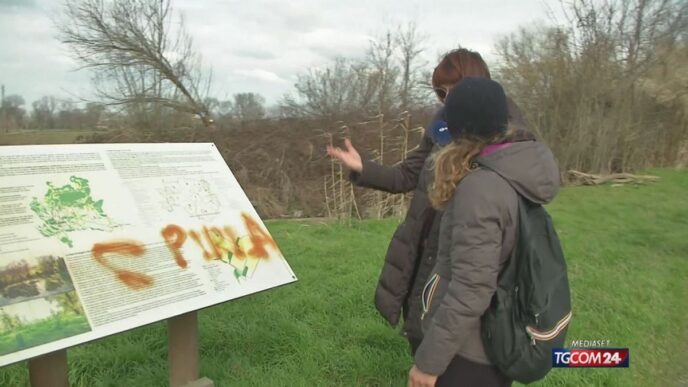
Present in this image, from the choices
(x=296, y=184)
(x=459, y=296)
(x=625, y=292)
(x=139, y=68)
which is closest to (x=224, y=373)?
(x=459, y=296)

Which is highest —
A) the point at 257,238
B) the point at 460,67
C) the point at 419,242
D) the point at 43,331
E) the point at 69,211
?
the point at 460,67

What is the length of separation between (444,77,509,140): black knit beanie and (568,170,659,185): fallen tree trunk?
16.5 m

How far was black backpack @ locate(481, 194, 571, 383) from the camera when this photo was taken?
1.73 meters

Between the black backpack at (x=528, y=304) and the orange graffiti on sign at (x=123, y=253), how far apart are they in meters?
1.39

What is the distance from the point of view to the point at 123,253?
2.25 meters

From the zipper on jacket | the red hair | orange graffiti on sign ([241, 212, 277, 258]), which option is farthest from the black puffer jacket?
orange graffiti on sign ([241, 212, 277, 258])

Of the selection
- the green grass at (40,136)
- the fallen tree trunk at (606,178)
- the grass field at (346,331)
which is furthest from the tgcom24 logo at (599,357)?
the fallen tree trunk at (606,178)

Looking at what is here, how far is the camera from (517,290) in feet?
5.75

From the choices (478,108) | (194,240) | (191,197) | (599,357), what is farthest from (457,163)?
(599,357)

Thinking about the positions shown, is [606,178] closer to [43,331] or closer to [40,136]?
[40,136]

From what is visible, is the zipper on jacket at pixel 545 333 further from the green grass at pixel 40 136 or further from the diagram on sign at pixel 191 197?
the green grass at pixel 40 136

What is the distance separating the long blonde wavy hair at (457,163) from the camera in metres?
1.79

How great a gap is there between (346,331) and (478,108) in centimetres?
250

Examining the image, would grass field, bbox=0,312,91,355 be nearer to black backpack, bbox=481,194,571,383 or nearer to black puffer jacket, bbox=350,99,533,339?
black puffer jacket, bbox=350,99,533,339
